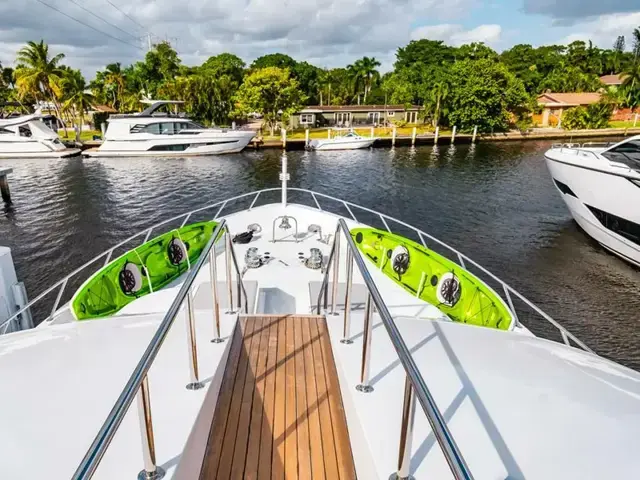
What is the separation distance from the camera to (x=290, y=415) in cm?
300

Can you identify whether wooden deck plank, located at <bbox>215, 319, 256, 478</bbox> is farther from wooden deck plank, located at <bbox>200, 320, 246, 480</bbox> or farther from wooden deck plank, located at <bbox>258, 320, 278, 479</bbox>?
wooden deck plank, located at <bbox>258, 320, 278, 479</bbox>

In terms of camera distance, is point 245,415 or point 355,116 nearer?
point 245,415

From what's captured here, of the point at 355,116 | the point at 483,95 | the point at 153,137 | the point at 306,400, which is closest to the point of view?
the point at 306,400

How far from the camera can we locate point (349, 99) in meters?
63.4

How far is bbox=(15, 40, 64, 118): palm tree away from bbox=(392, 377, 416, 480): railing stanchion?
42852mm

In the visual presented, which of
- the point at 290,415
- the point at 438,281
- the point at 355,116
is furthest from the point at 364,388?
the point at 355,116

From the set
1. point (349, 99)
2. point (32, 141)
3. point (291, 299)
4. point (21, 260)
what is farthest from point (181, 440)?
point (349, 99)

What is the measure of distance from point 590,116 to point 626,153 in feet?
126

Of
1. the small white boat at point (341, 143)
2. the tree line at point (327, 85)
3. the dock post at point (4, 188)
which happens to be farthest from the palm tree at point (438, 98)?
the dock post at point (4, 188)

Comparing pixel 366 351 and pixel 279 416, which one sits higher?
pixel 366 351

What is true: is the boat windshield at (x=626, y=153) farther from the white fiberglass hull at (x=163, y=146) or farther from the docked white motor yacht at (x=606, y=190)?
the white fiberglass hull at (x=163, y=146)

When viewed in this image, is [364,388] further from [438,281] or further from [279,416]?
[438,281]

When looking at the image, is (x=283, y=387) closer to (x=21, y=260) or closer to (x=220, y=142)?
(x=21, y=260)

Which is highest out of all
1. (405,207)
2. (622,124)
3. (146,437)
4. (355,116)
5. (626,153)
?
(355,116)
